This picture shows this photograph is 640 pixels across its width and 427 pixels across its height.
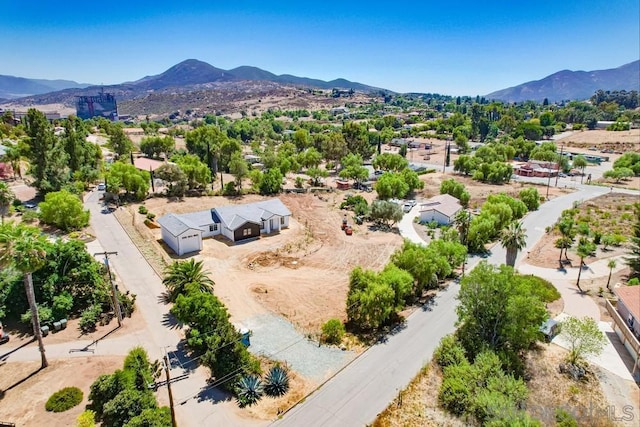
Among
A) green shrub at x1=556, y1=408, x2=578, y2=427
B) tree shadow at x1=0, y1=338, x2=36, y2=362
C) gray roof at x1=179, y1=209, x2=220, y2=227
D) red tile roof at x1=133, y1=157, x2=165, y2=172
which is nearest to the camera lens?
green shrub at x1=556, y1=408, x2=578, y2=427

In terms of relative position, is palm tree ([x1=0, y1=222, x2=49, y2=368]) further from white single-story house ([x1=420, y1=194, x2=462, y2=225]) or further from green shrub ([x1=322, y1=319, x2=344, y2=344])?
white single-story house ([x1=420, y1=194, x2=462, y2=225])

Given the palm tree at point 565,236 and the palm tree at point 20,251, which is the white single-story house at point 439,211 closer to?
the palm tree at point 565,236

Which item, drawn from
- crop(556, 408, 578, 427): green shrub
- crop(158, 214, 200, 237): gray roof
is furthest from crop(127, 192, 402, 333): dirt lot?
crop(556, 408, 578, 427): green shrub

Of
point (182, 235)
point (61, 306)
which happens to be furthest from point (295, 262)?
point (61, 306)

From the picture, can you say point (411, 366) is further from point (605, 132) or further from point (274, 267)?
point (605, 132)

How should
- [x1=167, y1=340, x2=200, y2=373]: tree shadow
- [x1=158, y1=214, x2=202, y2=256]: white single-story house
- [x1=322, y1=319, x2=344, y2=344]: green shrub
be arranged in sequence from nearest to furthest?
[x1=167, y1=340, x2=200, y2=373]: tree shadow, [x1=322, y1=319, x2=344, y2=344]: green shrub, [x1=158, y1=214, x2=202, y2=256]: white single-story house

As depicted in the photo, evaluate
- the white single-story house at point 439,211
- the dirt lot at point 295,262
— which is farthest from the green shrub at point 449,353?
the white single-story house at point 439,211
